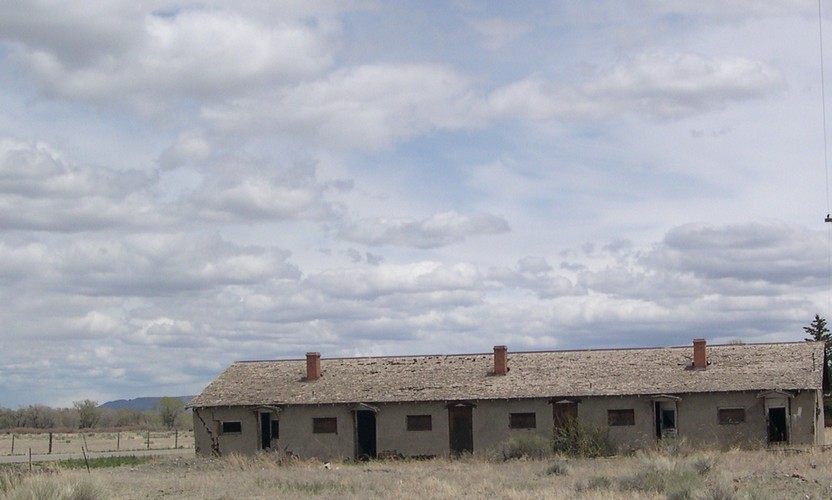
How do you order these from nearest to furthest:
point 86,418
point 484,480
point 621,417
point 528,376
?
1. point 484,480
2. point 621,417
3. point 528,376
4. point 86,418

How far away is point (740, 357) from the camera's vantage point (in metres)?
40.9

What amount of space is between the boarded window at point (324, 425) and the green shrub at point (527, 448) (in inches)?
263

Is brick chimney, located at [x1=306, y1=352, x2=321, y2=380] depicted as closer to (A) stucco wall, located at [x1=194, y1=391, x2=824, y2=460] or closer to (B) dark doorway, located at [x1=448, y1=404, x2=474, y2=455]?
(A) stucco wall, located at [x1=194, y1=391, x2=824, y2=460]

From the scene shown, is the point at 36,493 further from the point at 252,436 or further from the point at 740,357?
the point at 740,357

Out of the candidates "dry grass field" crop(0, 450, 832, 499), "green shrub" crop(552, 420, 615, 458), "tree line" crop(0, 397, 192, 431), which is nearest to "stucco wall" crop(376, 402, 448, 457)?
"green shrub" crop(552, 420, 615, 458)

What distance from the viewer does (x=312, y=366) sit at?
43688 mm

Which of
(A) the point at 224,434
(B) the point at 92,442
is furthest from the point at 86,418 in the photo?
(A) the point at 224,434

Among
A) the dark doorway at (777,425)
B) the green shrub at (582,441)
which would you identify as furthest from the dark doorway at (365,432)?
the dark doorway at (777,425)

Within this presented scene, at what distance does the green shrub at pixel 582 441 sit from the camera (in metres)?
37.7

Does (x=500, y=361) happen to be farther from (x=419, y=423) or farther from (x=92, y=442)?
(x=92, y=442)

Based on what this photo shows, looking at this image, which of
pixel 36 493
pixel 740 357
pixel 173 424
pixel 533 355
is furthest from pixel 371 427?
pixel 173 424

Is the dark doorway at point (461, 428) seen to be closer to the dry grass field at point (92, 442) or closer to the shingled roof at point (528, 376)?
the shingled roof at point (528, 376)

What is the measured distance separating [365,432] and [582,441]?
8.56 metres

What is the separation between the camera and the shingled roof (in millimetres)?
39062
